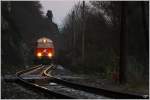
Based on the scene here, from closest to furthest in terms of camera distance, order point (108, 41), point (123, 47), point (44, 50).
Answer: point (123, 47) < point (108, 41) < point (44, 50)

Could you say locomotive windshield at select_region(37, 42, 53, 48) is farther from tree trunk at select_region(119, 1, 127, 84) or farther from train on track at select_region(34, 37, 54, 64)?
tree trunk at select_region(119, 1, 127, 84)

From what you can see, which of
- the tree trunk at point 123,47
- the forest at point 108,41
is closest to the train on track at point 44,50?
the forest at point 108,41

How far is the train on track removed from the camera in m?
55.5

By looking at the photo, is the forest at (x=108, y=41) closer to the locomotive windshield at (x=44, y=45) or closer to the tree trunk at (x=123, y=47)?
the tree trunk at (x=123, y=47)

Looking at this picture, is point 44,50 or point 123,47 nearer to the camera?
point 123,47

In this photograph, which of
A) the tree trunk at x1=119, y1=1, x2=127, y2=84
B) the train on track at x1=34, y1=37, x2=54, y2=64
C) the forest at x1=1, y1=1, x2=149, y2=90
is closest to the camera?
the tree trunk at x1=119, y1=1, x2=127, y2=84

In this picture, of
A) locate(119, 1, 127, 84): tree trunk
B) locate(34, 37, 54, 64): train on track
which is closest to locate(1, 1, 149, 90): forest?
locate(119, 1, 127, 84): tree trunk

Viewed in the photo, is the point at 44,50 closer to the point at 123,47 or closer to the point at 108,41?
the point at 108,41

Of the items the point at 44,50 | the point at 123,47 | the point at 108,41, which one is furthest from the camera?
the point at 44,50

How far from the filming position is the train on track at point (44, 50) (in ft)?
182

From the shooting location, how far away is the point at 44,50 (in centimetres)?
5688

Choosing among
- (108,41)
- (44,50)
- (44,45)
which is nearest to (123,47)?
(108,41)

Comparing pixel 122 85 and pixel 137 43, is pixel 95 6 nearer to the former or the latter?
pixel 137 43

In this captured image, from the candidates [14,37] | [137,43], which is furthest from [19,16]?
[137,43]
